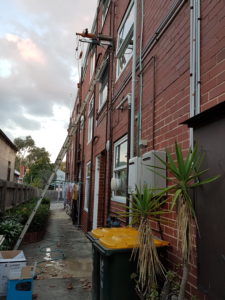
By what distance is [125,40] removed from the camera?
6.45m

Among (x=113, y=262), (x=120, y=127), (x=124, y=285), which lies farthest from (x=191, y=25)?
(x=120, y=127)

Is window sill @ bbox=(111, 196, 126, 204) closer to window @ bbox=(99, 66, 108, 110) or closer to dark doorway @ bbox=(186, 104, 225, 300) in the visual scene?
Result: dark doorway @ bbox=(186, 104, 225, 300)

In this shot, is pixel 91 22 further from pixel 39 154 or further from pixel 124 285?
pixel 39 154

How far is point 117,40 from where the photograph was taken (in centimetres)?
730

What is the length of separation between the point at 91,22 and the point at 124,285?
38.8ft

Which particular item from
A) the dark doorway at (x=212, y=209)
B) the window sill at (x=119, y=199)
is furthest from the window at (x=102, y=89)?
the dark doorway at (x=212, y=209)

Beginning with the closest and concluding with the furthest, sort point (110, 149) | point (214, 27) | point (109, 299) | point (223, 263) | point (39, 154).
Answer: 1. point (223, 263)
2. point (214, 27)
3. point (109, 299)
4. point (110, 149)
5. point (39, 154)

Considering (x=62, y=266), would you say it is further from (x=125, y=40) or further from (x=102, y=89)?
(x=102, y=89)

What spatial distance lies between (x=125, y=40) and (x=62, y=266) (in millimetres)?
5339

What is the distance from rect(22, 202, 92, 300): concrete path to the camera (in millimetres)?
4590

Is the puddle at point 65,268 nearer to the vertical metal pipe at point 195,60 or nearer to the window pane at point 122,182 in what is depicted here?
the window pane at point 122,182

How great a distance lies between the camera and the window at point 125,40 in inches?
244

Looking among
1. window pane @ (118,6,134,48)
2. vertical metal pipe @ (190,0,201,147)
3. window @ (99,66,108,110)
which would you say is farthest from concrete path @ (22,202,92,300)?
window pane @ (118,6,134,48)

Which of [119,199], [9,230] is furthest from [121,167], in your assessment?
[9,230]
